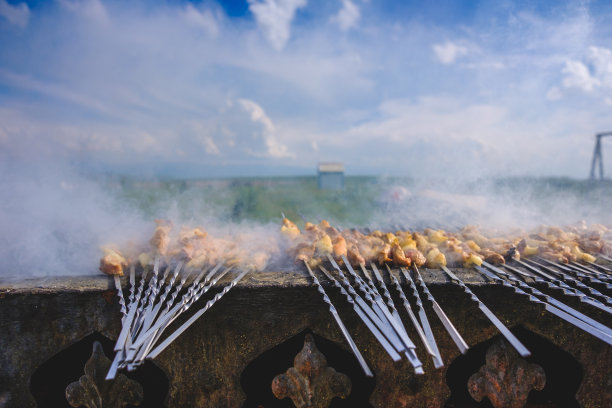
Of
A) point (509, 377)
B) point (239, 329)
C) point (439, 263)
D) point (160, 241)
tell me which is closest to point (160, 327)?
point (239, 329)

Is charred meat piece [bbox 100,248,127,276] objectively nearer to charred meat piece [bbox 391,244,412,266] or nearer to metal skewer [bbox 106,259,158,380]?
metal skewer [bbox 106,259,158,380]

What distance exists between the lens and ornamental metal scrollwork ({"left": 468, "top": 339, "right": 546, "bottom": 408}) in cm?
278

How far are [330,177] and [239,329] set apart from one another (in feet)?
48.8

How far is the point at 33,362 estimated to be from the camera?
2650mm

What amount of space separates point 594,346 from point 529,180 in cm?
698

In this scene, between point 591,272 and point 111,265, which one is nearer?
point 111,265

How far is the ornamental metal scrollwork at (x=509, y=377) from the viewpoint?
9.11 feet

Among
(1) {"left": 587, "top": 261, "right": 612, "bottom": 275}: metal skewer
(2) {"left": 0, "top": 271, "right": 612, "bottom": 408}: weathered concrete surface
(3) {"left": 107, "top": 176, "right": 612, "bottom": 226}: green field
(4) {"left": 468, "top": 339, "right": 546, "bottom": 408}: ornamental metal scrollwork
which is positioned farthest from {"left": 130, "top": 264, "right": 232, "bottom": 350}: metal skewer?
(1) {"left": 587, "top": 261, "right": 612, "bottom": 275}: metal skewer

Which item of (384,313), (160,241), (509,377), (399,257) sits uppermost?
(160,241)

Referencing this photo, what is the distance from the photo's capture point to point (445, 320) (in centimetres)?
193

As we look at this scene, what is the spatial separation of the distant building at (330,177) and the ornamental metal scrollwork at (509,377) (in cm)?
1422

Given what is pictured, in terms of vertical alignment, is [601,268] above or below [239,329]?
above

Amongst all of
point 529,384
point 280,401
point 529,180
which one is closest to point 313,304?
point 280,401

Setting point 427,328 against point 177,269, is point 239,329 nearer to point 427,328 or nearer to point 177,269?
point 177,269
